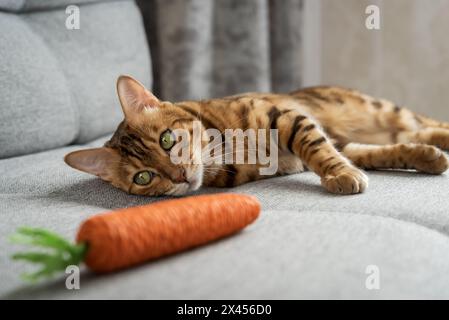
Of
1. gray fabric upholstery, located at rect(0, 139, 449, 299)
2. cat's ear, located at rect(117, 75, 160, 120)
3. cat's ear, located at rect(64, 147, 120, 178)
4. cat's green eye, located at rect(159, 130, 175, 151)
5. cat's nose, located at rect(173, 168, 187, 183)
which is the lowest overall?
gray fabric upholstery, located at rect(0, 139, 449, 299)

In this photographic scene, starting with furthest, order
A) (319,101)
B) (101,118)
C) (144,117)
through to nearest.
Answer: (101,118), (319,101), (144,117)

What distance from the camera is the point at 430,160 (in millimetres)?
1523

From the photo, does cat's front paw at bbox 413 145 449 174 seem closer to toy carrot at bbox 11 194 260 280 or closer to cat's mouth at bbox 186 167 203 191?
cat's mouth at bbox 186 167 203 191

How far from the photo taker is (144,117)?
1575 millimetres

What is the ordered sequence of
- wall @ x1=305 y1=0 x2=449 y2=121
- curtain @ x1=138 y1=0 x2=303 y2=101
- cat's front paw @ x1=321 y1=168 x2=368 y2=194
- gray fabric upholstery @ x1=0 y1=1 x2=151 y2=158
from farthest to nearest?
wall @ x1=305 y1=0 x2=449 y2=121 < curtain @ x1=138 y1=0 x2=303 y2=101 < gray fabric upholstery @ x1=0 y1=1 x2=151 y2=158 < cat's front paw @ x1=321 y1=168 x2=368 y2=194

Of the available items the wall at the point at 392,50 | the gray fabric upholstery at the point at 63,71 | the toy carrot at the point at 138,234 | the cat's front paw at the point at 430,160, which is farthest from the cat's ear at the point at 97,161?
the wall at the point at 392,50

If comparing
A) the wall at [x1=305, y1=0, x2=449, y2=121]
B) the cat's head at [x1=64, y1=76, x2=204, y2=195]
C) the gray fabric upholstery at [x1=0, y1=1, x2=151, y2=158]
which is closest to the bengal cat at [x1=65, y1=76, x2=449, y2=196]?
the cat's head at [x1=64, y1=76, x2=204, y2=195]

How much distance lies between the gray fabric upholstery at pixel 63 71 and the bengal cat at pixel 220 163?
385mm

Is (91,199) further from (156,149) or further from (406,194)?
(406,194)

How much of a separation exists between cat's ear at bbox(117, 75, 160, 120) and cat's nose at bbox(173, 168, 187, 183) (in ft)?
0.79

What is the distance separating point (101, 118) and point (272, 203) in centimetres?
108

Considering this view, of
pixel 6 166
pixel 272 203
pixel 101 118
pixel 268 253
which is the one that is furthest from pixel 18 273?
pixel 101 118

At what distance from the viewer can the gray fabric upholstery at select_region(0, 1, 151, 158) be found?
1.82 m

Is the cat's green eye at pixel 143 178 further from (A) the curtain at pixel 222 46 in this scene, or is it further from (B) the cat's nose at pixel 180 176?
(A) the curtain at pixel 222 46
